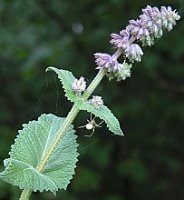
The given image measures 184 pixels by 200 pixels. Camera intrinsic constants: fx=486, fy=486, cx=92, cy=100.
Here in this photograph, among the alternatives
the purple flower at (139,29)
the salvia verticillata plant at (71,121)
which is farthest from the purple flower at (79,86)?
the purple flower at (139,29)

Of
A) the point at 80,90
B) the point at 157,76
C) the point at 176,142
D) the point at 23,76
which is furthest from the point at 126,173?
the point at 80,90

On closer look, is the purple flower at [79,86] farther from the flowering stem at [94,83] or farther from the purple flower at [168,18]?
the purple flower at [168,18]

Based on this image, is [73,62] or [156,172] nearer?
[73,62]

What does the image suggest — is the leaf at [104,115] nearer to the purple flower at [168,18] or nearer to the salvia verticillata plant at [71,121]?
the salvia verticillata plant at [71,121]

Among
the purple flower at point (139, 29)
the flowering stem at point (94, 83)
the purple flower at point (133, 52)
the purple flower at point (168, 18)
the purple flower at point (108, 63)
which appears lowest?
the flowering stem at point (94, 83)

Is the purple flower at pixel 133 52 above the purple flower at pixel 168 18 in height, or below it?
below

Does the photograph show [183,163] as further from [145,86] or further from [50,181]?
[50,181]

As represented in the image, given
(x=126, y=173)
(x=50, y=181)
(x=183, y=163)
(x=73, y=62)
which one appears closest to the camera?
(x=50, y=181)

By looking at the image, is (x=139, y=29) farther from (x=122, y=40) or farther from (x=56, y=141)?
(x=56, y=141)

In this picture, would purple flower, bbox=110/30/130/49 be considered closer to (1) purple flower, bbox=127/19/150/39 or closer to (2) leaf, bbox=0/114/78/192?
(1) purple flower, bbox=127/19/150/39
